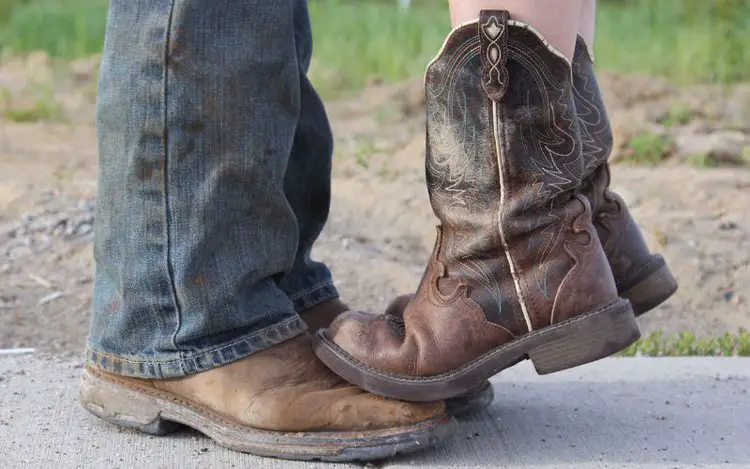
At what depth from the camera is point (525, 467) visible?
1.68 meters

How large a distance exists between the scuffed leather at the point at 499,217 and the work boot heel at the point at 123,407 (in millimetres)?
355

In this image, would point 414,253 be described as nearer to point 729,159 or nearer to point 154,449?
point 729,159

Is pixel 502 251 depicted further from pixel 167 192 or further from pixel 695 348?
pixel 695 348

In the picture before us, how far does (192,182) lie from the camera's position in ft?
5.43

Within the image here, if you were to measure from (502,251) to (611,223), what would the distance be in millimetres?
304

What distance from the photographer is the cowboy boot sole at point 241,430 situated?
1667mm

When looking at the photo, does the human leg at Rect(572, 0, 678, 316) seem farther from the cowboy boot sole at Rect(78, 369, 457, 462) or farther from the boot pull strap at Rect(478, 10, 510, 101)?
the cowboy boot sole at Rect(78, 369, 457, 462)

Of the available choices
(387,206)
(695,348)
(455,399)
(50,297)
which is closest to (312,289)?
(455,399)

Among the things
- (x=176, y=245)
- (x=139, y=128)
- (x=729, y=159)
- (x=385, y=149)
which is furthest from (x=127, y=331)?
(x=729, y=159)

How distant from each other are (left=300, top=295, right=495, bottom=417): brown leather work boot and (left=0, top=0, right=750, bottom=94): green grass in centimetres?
354

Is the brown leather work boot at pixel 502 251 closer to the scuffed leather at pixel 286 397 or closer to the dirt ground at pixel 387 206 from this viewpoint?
the scuffed leather at pixel 286 397

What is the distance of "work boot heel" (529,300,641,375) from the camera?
164cm

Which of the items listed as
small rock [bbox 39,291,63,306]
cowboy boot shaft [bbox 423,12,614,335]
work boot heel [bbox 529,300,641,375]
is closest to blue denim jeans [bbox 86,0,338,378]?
cowboy boot shaft [bbox 423,12,614,335]

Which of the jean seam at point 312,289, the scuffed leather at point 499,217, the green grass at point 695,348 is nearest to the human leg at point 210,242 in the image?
the scuffed leather at point 499,217
